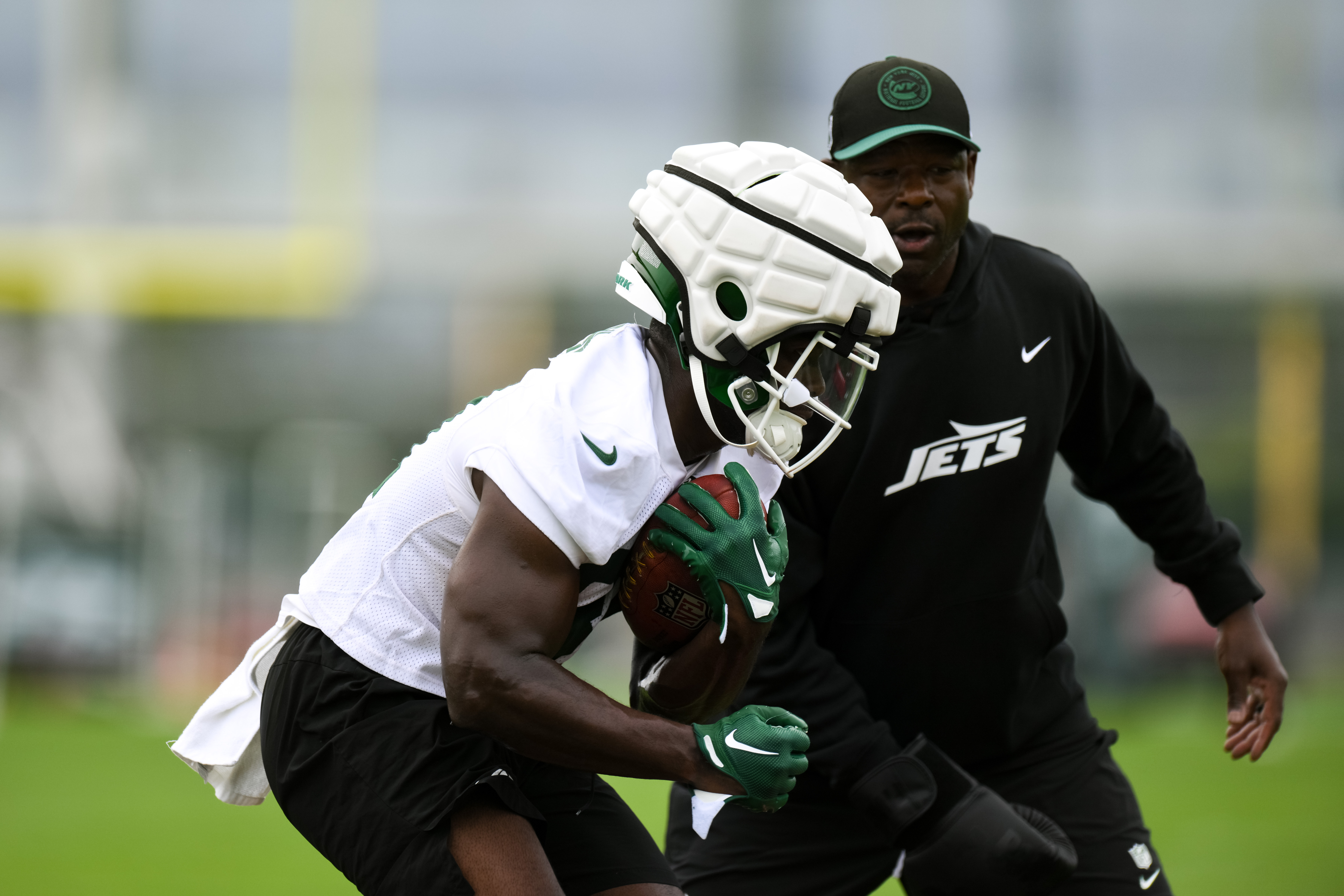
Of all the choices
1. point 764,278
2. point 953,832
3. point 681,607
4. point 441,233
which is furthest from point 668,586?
point 441,233

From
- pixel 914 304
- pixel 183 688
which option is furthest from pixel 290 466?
pixel 914 304

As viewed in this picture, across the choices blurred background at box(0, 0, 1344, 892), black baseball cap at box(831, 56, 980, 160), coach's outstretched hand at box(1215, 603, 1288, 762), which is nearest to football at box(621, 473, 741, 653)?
black baseball cap at box(831, 56, 980, 160)

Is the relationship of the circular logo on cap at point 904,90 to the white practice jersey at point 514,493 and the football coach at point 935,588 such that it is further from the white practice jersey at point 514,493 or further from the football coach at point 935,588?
the white practice jersey at point 514,493

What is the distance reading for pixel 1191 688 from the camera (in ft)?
45.4

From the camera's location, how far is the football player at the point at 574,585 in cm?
250

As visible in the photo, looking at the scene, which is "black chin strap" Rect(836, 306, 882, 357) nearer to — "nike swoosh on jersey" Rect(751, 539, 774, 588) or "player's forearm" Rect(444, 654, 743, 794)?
"nike swoosh on jersey" Rect(751, 539, 774, 588)

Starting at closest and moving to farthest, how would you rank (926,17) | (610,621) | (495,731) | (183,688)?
(495,731) < (183,688) < (610,621) < (926,17)

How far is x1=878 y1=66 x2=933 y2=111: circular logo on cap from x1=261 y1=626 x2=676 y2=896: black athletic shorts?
163 cm

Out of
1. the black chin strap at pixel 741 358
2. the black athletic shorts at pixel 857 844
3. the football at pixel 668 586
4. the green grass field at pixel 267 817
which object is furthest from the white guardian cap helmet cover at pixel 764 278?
the green grass field at pixel 267 817

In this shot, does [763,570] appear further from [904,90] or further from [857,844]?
[904,90]

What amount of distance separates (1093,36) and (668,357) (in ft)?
64.0

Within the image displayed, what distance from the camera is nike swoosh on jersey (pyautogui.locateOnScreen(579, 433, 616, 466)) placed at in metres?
2.57

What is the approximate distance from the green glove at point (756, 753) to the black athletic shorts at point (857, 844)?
1057mm

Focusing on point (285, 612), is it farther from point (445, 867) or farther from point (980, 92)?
point (980, 92)
